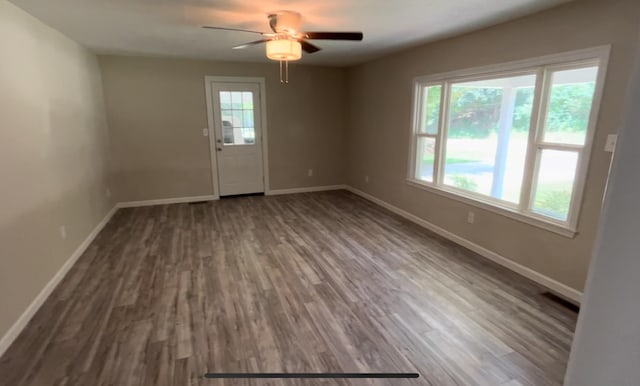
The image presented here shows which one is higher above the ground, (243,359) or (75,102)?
(75,102)

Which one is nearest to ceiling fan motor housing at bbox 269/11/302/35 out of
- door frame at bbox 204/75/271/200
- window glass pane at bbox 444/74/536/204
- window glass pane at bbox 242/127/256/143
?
window glass pane at bbox 444/74/536/204

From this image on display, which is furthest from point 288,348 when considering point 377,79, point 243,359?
point 377,79

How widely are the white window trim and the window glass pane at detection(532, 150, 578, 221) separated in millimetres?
55

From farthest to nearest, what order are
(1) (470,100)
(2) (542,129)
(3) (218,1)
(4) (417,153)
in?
1. (4) (417,153)
2. (1) (470,100)
3. (2) (542,129)
4. (3) (218,1)

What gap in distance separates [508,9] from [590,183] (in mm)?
1578

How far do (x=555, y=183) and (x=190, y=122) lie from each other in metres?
5.14

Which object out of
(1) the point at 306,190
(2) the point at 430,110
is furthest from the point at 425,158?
(1) the point at 306,190

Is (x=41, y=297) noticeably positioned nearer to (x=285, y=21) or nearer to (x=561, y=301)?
(x=285, y=21)

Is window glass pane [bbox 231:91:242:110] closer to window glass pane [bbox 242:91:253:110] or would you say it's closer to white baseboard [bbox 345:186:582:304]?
window glass pane [bbox 242:91:253:110]

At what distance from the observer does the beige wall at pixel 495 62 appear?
2.37 m

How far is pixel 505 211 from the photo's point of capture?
10.8 ft

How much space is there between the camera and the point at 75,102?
150 inches

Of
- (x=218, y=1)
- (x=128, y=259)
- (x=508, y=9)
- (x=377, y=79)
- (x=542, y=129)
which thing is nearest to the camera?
(x=218, y=1)

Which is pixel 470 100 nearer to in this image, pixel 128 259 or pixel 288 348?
pixel 288 348
